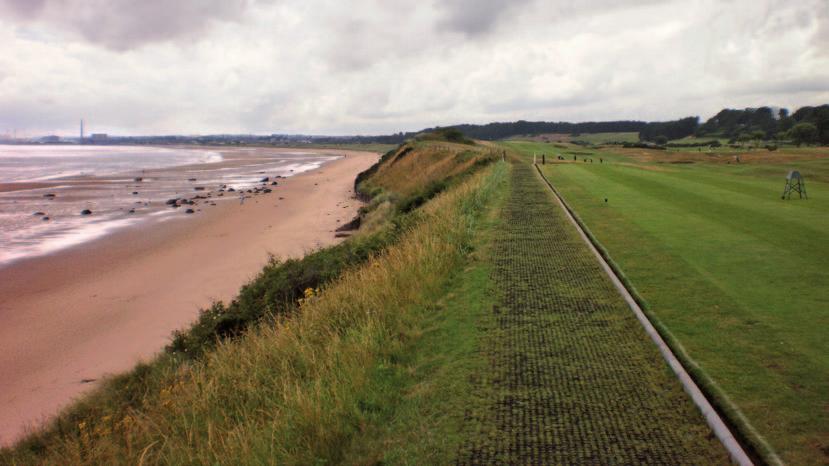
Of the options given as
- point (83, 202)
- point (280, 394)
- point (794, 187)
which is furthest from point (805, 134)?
point (280, 394)

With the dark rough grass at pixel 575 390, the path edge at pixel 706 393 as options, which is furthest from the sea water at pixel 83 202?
the path edge at pixel 706 393

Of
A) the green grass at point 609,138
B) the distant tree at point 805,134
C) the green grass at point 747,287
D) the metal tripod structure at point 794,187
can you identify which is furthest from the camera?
the green grass at point 609,138

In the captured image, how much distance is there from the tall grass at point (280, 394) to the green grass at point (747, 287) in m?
3.30

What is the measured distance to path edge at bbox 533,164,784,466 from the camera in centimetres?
395

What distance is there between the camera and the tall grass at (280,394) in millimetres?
4703

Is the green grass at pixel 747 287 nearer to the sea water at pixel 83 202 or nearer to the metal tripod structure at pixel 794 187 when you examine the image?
the metal tripod structure at pixel 794 187

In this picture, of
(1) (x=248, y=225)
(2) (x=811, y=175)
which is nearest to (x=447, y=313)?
(1) (x=248, y=225)

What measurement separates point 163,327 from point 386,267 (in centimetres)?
688

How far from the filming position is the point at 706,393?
15.8 ft

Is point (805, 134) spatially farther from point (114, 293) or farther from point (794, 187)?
point (114, 293)

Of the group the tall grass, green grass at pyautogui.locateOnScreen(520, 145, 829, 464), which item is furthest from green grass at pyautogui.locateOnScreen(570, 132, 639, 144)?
the tall grass

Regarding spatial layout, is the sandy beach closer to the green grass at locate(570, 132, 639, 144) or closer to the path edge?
the path edge

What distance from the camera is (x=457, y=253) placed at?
33.8 feet

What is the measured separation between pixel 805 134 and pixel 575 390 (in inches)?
2997
